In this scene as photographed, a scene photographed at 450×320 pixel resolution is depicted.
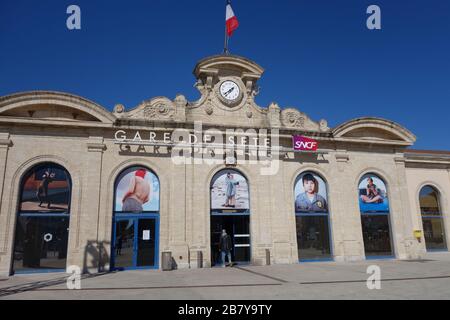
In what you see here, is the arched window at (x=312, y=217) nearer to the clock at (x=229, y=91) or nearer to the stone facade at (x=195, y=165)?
the stone facade at (x=195, y=165)

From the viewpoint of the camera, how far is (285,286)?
10773 millimetres

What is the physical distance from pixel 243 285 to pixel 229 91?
426 inches

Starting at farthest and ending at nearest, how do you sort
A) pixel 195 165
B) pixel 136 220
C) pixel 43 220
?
pixel 195 165, pixel 136 220, pixel 43 220

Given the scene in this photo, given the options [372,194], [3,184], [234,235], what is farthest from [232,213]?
[3,184]

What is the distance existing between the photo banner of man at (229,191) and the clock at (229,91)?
386cm

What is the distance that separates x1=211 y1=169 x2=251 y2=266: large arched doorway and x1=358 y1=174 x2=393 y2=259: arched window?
668cm

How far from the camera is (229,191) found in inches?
705

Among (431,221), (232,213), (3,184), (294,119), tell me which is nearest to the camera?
(3,184)

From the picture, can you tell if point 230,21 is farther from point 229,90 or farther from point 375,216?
point 375,216

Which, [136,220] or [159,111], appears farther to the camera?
[159,111]

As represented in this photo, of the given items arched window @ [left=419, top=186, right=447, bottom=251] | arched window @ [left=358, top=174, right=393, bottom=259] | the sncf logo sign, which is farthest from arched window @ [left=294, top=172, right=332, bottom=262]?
arched window @ [left=419, top=186, right=447, bottom=251]

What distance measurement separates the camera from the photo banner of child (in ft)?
65.4
